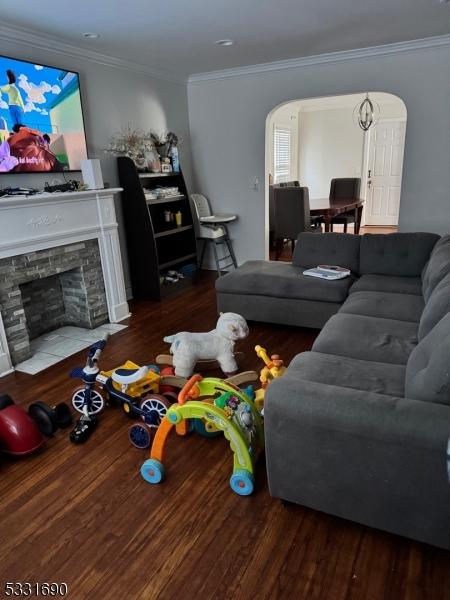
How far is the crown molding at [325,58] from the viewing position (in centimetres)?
395

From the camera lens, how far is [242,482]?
180 centimetres

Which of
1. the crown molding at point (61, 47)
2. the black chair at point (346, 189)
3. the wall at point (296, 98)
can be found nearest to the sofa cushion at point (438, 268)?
the wall at point (296, 98)

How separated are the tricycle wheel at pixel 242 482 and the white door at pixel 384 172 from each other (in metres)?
7.45

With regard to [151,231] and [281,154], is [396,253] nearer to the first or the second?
[151,231]

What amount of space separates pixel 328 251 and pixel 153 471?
2.58 m

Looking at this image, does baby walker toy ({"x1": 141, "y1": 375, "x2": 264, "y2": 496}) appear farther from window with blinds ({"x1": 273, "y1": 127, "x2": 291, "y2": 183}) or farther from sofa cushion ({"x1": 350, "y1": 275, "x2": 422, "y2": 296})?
window with blinds ({"x1": 273, "y1": 127, "x2": 291, "y2": 183})

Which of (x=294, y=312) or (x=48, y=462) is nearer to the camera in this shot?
(x=48, y=462)

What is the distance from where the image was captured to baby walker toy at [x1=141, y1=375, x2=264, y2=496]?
1.76 m

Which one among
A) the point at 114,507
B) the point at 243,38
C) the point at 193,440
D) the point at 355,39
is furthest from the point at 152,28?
the point at 114,507

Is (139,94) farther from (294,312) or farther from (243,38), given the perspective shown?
(294,312)

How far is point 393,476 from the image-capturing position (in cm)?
142

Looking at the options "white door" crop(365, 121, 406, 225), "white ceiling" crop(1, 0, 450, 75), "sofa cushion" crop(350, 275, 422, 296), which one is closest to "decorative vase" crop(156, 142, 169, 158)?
"white ceiling" crop(1, 0, 450, 75)

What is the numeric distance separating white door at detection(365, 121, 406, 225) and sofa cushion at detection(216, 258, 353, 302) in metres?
5.31

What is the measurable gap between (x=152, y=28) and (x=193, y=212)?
8.15 ft
